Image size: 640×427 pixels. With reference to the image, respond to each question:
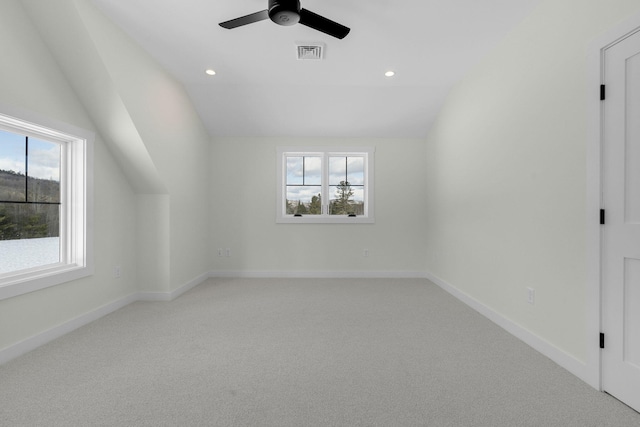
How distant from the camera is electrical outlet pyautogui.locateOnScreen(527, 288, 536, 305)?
216cm

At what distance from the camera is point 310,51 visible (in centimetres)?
275

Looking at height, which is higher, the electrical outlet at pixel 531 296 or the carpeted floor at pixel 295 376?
the electrical outlet at pixel 531 296

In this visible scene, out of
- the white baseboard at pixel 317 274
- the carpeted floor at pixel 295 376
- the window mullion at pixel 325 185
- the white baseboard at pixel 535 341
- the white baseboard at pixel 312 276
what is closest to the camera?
the carpeted floor at pixel 295 376

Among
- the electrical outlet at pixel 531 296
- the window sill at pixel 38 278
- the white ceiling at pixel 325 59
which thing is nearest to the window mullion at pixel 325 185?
the white ceiling at pixel 325 59

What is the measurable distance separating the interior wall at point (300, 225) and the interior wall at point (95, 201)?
4.94ft

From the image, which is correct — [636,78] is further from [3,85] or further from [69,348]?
[69,348]

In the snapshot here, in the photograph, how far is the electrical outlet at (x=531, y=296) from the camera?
7.08 feet

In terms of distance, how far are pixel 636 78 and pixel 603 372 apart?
1.70m

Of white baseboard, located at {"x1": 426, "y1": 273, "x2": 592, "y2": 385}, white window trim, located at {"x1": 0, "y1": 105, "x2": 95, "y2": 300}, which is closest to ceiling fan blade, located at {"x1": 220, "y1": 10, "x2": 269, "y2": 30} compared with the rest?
white window trim, located at {"x1": 0, "y1": 105, "x2": 95, "y2": 300}

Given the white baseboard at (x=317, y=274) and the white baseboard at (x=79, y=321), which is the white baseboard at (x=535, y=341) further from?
the white baseboard at (x=79, y=321)

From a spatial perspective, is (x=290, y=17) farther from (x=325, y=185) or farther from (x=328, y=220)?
(x=328, y=220)

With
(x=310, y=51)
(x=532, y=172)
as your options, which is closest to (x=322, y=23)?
(x=310, y=51)

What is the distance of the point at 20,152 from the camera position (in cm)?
221

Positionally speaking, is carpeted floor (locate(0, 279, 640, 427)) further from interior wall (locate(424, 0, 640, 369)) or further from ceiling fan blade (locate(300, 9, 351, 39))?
ceiling fan blade (locate(300, 9, 351, 39))
